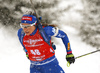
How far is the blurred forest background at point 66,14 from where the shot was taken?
6523 mm

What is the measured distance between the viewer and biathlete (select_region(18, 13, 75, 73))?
1.97m

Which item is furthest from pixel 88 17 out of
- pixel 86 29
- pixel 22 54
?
pixel 22 54

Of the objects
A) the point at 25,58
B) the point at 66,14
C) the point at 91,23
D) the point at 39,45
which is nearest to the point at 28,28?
the point at 39,45

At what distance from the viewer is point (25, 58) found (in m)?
5.09

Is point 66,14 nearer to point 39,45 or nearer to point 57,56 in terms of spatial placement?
point 57,56

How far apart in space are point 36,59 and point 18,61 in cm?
299

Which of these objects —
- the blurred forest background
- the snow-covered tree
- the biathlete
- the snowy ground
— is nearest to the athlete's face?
the biathlete

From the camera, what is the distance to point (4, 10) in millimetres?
6465

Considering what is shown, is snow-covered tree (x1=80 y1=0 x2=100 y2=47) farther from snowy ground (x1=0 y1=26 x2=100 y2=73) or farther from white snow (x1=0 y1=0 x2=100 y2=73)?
snowy ground (x1=0 y1=26 x2=100 y2=73)

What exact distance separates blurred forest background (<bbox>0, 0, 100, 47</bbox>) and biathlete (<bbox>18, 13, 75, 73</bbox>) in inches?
183

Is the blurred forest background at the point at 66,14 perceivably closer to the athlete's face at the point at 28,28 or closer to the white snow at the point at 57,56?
the white snow at the point at 57,56

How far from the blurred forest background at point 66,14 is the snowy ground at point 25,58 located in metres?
0.43

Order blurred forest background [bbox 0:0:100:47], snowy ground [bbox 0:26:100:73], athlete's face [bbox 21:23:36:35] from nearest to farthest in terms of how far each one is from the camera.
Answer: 1. athlete's face [bbox 21:23:36:35]
2. snowy ground [bbox 0:26:100:73]
3. blurred forest background [bbox 0:0:100:47]

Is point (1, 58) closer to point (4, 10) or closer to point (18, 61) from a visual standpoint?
point (18, 61)
